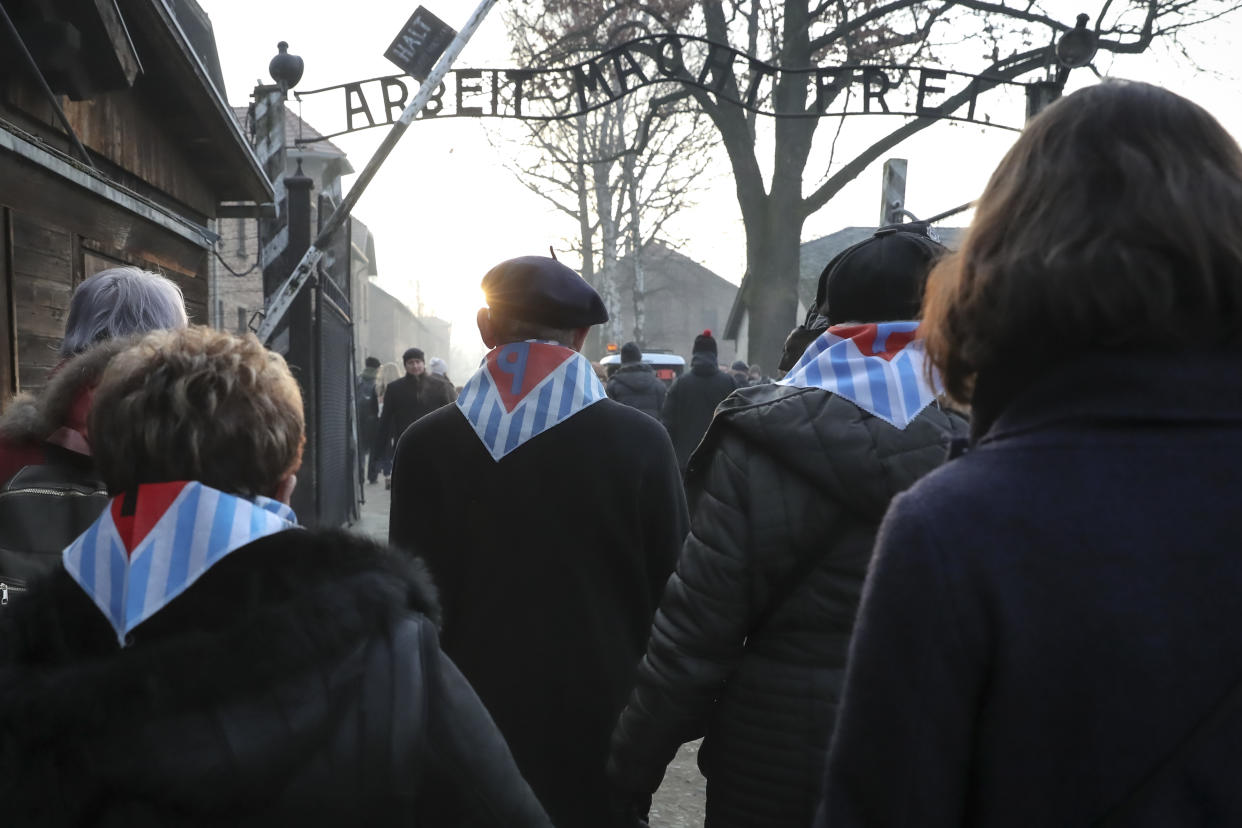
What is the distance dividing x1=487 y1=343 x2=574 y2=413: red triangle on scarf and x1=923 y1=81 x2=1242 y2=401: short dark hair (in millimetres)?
1886

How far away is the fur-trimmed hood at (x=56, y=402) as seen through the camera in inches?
94.7

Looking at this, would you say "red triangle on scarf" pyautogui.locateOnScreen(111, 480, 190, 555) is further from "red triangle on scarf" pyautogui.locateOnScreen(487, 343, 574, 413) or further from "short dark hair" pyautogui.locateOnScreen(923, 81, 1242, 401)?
"red triangle on scarf" pyautogui.locateOnScreen(487, 343, 574, 413)

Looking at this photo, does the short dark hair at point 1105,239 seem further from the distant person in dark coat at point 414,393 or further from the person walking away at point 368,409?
the person walking away at point 368,409

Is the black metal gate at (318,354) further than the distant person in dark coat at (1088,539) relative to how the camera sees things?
Yes

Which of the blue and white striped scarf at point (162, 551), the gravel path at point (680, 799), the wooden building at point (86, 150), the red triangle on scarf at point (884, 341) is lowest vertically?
the gravel path at point (680, 799)

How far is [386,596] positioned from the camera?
1570mm

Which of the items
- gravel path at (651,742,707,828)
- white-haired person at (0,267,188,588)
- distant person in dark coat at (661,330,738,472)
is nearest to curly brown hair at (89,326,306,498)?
white-haired person at (0,267,188,588)

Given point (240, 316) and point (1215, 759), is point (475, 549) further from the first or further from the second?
point (240, 316)

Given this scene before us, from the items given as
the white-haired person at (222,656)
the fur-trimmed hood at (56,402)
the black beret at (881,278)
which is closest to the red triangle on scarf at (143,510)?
the white-haired person at (222,656)

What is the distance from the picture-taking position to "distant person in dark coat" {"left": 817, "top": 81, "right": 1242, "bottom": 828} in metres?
1.08

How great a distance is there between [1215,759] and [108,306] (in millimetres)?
2651

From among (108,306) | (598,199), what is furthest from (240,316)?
(108,306)

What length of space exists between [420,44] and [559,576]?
25.0ft

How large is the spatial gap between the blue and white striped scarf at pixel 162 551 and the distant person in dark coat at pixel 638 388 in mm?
10127
